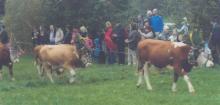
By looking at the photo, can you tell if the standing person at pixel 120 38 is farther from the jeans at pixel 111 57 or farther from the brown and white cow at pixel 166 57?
the brown and white cow at pixel 166 57

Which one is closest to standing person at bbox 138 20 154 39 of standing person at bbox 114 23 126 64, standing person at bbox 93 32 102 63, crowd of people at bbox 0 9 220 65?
crowd of people at bbox 0 9 220 65

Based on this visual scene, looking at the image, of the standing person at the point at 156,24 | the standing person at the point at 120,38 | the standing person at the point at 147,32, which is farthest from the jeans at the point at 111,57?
the standing person at the point at 147,32

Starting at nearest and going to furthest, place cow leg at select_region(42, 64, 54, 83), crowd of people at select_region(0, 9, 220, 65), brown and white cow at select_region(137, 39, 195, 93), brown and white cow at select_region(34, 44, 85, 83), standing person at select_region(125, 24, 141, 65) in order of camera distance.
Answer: brown and white cow at select_region(137, 39, 195, 93)
brown and white cow at select_region(34, 44, 85, 83)
cow leg at select_region(42, 64, 54, 83)
standing person at select_region(125, 24, 141, 65)
crowd of people at select_region(0, 9, 220, 65)

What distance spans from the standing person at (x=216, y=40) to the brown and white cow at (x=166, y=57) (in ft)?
24.7

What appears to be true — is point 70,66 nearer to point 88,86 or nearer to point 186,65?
point 88,86

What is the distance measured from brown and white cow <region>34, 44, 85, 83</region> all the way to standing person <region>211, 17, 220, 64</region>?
7428 millimetres

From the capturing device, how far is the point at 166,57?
18.9 meters

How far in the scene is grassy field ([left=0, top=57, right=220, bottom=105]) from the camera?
16.5m

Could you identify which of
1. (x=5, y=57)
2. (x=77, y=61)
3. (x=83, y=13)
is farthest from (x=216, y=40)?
(x=5, y=57)

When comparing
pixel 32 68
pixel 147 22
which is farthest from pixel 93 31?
pixel 147 22

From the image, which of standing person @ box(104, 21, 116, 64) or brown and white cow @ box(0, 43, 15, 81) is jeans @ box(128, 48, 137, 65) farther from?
brown and white cow @ box(0, 43, 15, 81)

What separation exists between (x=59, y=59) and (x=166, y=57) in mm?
4468

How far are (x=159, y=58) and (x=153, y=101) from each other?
2887 mm

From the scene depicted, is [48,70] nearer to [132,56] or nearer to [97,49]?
[132,56]
